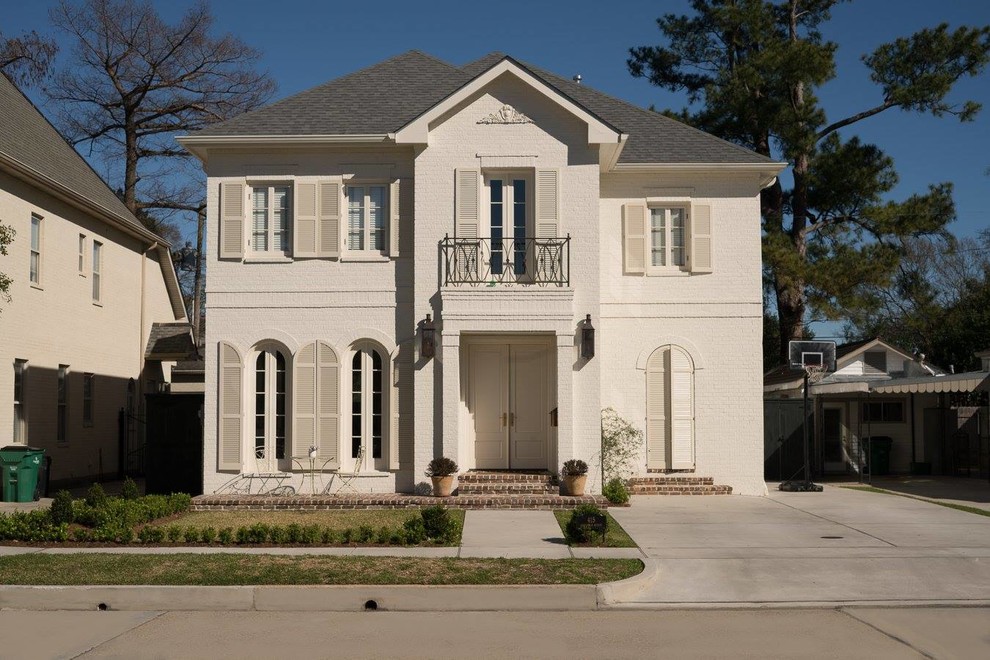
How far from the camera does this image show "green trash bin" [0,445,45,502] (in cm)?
1830

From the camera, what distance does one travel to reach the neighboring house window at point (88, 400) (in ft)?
75.5

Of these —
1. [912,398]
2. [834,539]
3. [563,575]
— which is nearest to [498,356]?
[834,539]

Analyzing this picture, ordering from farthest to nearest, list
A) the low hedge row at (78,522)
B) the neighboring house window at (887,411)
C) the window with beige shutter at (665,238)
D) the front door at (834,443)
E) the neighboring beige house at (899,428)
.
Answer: the neighboring house window at (887,411) → the front door at (834,443) → the neighboring beige house at (899,428) → the window with beige shutter at (665,238) → the low hedge row at (78,522)

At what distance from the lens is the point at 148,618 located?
9375 millimetres

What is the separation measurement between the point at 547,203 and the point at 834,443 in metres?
12.1

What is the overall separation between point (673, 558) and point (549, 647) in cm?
390

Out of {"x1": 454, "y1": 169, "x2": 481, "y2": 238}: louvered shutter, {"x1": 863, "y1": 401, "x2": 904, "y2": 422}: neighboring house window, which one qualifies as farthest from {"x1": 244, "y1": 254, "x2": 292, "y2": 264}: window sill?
{"x1": 863, "y1": 401, "x2": 904, "y2": 422}: neighboring house window

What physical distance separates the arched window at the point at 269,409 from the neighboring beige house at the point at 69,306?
509 centimetres

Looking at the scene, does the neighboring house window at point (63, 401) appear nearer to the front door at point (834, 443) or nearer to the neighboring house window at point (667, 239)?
the neighboring house window at point (667, 239)

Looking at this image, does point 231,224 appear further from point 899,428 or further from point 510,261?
point 899,428

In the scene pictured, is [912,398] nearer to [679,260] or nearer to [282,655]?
[679,260]

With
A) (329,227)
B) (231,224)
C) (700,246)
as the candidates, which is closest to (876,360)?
(700,246)

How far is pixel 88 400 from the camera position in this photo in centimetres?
2319

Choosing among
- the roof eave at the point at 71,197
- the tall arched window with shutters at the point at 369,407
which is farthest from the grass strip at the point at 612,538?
→ the roof eave at the point at 71,197
